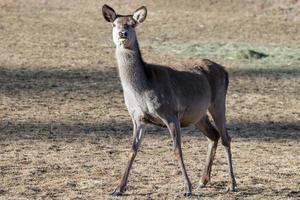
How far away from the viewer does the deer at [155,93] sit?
28.5ft

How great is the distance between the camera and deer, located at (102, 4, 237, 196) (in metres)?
8.70

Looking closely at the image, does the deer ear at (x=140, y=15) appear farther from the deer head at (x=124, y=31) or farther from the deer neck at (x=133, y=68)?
the deer neck at (x=133, y=68)

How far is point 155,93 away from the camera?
874 cm

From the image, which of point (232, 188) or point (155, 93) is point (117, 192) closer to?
point (155, 93)

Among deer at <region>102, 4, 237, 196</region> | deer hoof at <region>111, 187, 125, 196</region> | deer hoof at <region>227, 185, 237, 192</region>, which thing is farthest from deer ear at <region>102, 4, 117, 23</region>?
deer hoof at <region>227, 185, 237, 192</region>

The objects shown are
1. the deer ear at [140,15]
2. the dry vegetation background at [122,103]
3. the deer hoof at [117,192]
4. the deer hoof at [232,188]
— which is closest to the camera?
the deer hoof at [117,192]

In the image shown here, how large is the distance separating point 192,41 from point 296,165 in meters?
13.7

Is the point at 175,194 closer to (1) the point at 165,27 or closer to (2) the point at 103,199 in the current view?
(2) the point at 103,199

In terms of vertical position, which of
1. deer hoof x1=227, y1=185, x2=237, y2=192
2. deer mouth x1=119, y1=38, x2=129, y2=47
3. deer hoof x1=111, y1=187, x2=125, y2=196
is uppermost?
deer mouth x1=119, y1=38, x2=129, y2=47

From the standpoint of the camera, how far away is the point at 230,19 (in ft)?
92.5

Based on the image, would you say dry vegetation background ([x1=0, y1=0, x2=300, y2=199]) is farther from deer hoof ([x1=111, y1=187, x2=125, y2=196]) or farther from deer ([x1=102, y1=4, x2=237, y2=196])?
deer ([x1=102, y1=4, x2=237, y2=196])

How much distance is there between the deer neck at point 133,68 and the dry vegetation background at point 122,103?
115 cm

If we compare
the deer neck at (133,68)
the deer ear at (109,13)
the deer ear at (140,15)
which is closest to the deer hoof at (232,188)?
the deer neck at (133,68)

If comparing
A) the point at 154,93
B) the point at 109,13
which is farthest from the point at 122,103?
the point at 154,93
